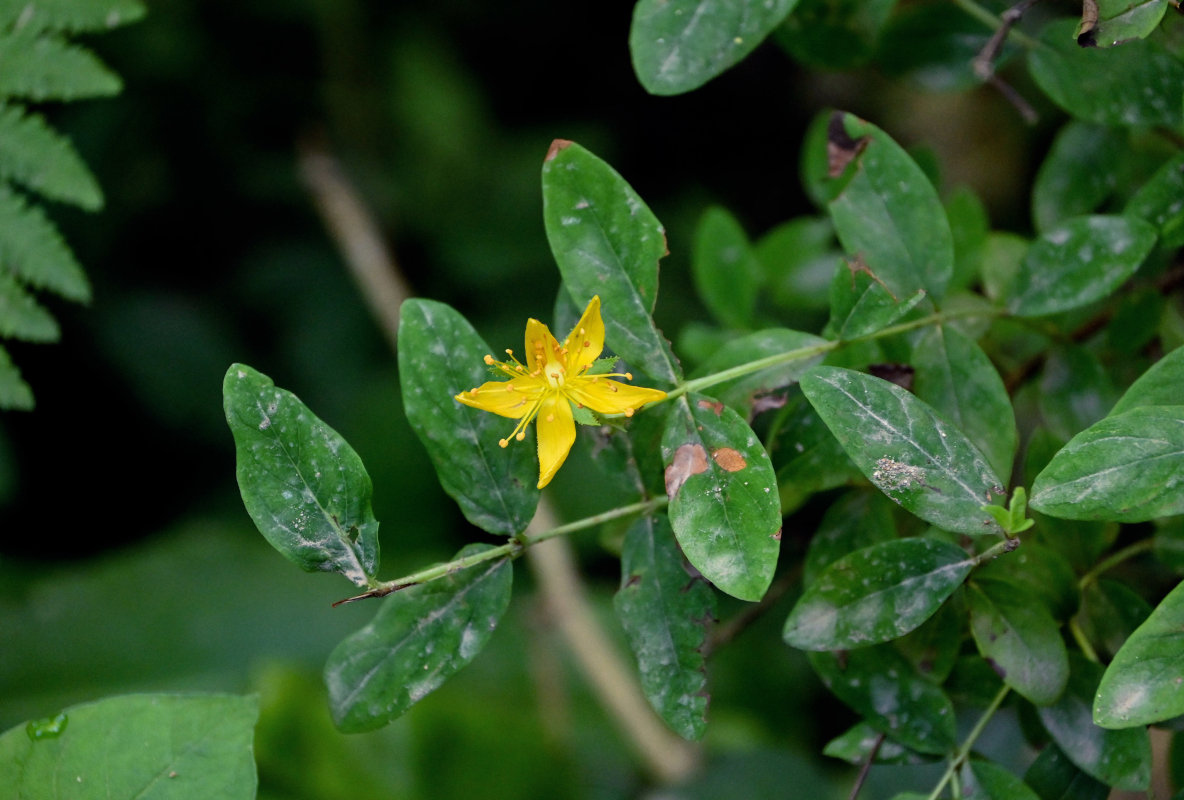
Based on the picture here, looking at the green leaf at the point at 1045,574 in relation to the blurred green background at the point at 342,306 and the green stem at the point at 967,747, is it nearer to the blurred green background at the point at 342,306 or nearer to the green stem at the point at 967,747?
the green stem at the point at 967,747

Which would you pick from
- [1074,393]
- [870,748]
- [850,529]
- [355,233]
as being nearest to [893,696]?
[870,748]

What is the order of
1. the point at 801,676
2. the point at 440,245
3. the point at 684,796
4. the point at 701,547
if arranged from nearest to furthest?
the point at 701,547 → the point at 684,796 → the point at 801,676 → the point at 440,245

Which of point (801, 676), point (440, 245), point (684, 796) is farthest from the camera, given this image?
point (440, 245)

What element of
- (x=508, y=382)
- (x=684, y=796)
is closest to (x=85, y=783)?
Answer: (x=508, y=382)

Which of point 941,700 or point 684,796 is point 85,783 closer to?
point 941,700

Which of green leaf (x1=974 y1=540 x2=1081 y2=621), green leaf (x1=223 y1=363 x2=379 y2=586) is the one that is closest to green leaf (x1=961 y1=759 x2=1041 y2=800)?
green leaf (x1=974 y1=540 x2=1081 y2=621)

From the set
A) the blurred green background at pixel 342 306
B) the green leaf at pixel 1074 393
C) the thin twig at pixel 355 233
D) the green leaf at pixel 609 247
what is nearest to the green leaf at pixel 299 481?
the green leaf at pixel 609 247

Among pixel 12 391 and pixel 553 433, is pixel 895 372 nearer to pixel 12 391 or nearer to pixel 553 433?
pixel 553 433
